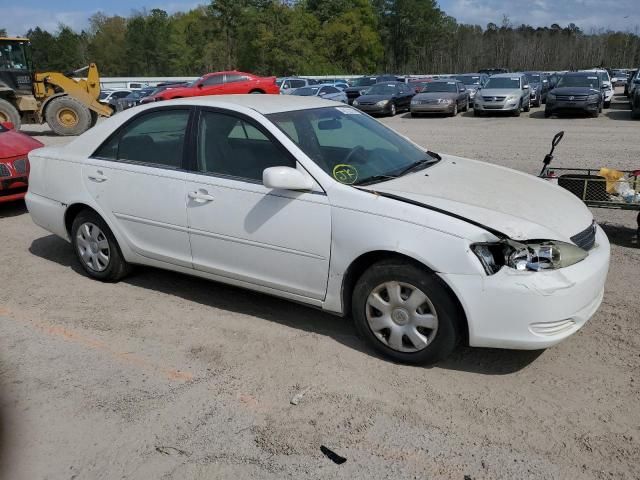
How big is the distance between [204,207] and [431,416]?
2163 millimetres

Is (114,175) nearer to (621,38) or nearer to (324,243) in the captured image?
(324,243)

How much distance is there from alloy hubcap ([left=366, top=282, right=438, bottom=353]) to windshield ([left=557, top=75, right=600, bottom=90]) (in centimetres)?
2029

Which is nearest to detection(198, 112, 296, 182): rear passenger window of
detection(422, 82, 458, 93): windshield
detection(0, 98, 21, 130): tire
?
detection(0, 98, 21, 130): tire

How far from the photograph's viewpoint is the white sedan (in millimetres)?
3281

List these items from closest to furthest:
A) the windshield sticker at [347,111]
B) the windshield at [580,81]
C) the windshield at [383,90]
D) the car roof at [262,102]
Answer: the car roof at [262,102]
the windshield sticker at [347,111]
the windshield at [580,81]
the windshield at [383,90]

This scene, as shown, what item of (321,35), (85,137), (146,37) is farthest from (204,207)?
(146,37)

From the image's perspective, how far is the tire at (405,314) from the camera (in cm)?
337

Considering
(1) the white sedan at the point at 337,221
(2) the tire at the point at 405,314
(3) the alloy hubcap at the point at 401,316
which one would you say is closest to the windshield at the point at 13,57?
(1) the white sedan at the point at 337,221

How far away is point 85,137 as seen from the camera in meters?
5.11

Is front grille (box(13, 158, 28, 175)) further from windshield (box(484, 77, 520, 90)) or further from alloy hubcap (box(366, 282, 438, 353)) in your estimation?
windshield (box(484, 77, 520, 90))

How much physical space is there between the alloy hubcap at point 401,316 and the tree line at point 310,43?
226 feet

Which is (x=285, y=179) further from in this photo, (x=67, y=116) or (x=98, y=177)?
(x=67, y=116)

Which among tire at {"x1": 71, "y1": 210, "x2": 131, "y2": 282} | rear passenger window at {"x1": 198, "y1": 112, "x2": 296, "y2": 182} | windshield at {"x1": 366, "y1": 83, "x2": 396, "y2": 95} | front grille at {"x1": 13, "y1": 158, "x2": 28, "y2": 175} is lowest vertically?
tire at {"x1": 71, "y1": 210, "x2": 131, "y2": 282}

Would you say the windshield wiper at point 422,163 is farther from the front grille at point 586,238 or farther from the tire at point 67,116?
the tire at point 67,116
